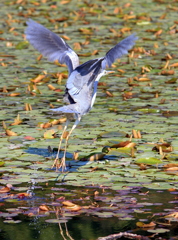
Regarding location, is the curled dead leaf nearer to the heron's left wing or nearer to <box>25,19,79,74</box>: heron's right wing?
the heron's left wing

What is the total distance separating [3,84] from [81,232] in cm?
459

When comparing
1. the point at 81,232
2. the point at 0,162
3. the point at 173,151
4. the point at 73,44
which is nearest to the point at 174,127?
the point at 173,151

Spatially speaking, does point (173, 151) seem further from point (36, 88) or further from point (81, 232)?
point (36, 88)

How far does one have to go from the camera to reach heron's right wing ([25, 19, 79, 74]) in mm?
5630

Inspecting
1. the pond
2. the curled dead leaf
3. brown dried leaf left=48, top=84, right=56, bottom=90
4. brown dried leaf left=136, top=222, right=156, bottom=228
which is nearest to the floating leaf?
the pond

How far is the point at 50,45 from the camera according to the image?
18.8 ft

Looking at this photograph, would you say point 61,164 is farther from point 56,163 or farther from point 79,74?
point 79,74

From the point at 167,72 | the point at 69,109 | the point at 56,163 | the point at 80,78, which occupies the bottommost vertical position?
the point at 167,72

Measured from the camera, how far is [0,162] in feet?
17.0

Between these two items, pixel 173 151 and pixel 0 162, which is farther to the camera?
pixel 173 151

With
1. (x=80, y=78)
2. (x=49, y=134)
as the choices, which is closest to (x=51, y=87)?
(x=49, y=134)

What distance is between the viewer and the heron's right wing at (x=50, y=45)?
222 inches

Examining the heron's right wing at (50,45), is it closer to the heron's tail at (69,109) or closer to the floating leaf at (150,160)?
the heron's tail at (69,109)

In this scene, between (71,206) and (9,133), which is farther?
(9,133)
